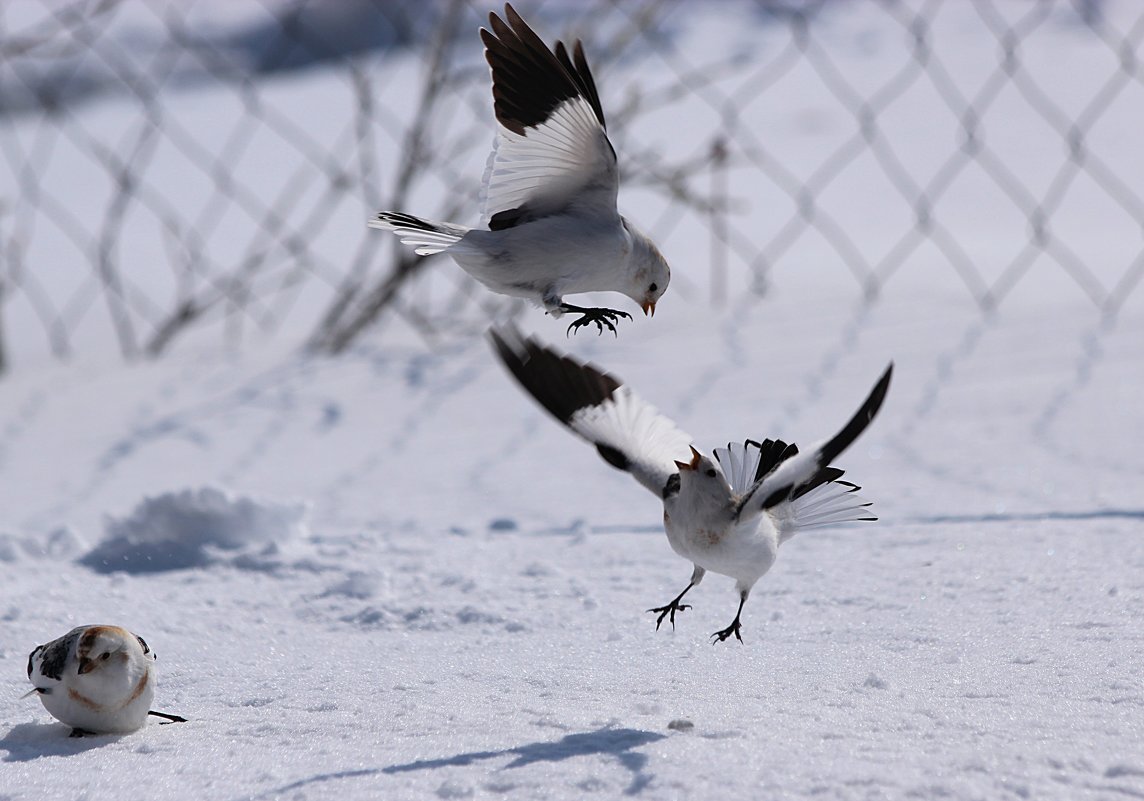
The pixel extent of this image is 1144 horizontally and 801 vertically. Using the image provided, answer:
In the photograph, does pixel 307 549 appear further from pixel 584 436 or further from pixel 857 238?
pixel 857 238

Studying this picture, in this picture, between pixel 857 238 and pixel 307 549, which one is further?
pixel 857 238

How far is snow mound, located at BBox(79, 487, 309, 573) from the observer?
2115mm

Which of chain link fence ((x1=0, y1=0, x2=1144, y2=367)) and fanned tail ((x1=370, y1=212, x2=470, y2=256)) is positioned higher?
chain link fence ((x1=0, y1=0, x2=1144, y2=367))

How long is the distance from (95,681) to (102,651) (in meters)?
0.03

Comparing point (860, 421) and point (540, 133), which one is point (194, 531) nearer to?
point (540, 133)

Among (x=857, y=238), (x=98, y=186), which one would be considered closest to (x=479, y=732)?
(x=857, y=238)

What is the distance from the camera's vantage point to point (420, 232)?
1217 millimetres

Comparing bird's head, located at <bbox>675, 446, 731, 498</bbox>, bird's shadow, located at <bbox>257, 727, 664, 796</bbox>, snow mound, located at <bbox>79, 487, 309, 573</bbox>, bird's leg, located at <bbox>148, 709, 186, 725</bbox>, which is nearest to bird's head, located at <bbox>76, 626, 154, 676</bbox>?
bird's leg, located at <bbox>148, 709, 186, 725</bbox>

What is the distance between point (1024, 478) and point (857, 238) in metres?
2.09

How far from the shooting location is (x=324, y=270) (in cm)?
416

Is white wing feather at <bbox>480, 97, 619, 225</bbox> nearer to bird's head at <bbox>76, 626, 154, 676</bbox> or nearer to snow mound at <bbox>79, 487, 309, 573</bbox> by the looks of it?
bird's head at <bbox>76, 626, 154, 676</bbox>

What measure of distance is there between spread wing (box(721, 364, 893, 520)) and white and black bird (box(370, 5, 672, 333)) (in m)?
0.19

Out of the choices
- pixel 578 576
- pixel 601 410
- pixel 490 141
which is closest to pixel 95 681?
pixel 601 410

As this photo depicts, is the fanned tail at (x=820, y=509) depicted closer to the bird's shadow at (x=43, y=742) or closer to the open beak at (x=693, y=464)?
the open beak at (x=693, y=464)
